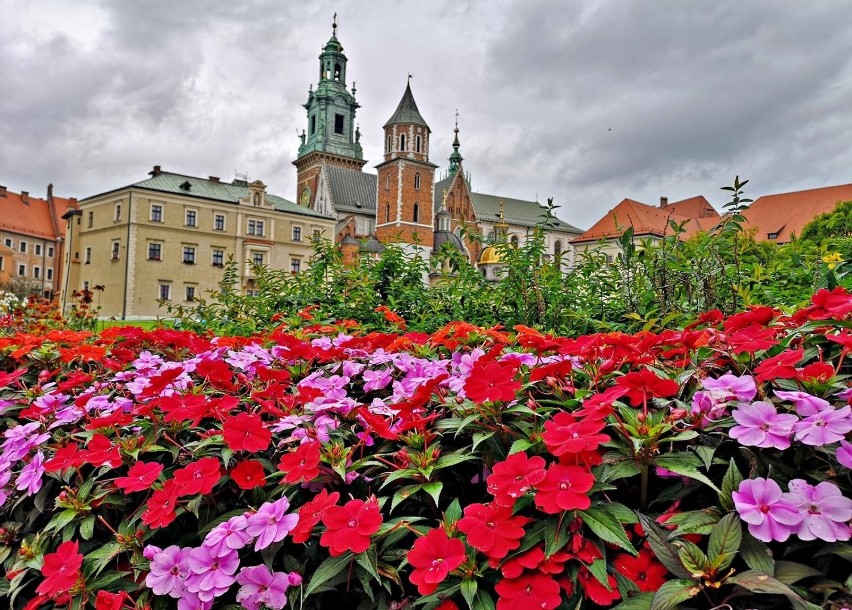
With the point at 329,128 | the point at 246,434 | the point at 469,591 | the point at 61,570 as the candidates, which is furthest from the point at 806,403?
the point at 329,128

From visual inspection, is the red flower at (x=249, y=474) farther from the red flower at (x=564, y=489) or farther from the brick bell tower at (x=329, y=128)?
the brick bell tower at (x=329, y=128)

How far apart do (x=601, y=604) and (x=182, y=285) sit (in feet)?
143

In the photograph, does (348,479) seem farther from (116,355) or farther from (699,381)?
(116,355)

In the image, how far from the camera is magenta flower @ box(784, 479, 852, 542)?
2.36 feet

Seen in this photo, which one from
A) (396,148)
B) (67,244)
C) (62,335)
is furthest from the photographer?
(396,148)

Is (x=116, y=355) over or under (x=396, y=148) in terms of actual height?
under

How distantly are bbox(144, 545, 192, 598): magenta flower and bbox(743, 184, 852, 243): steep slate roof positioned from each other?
4387 centimetres

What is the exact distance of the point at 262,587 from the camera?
3.10ft

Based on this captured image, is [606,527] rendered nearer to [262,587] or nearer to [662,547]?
[662,547]

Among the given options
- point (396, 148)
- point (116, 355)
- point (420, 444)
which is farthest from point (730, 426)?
point (396, 148)

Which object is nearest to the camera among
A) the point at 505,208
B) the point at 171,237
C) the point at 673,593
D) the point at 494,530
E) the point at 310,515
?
the point at 673,593

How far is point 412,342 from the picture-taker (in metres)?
1.95

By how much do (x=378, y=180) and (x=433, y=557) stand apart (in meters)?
48.6

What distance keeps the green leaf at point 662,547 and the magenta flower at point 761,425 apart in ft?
0.56
